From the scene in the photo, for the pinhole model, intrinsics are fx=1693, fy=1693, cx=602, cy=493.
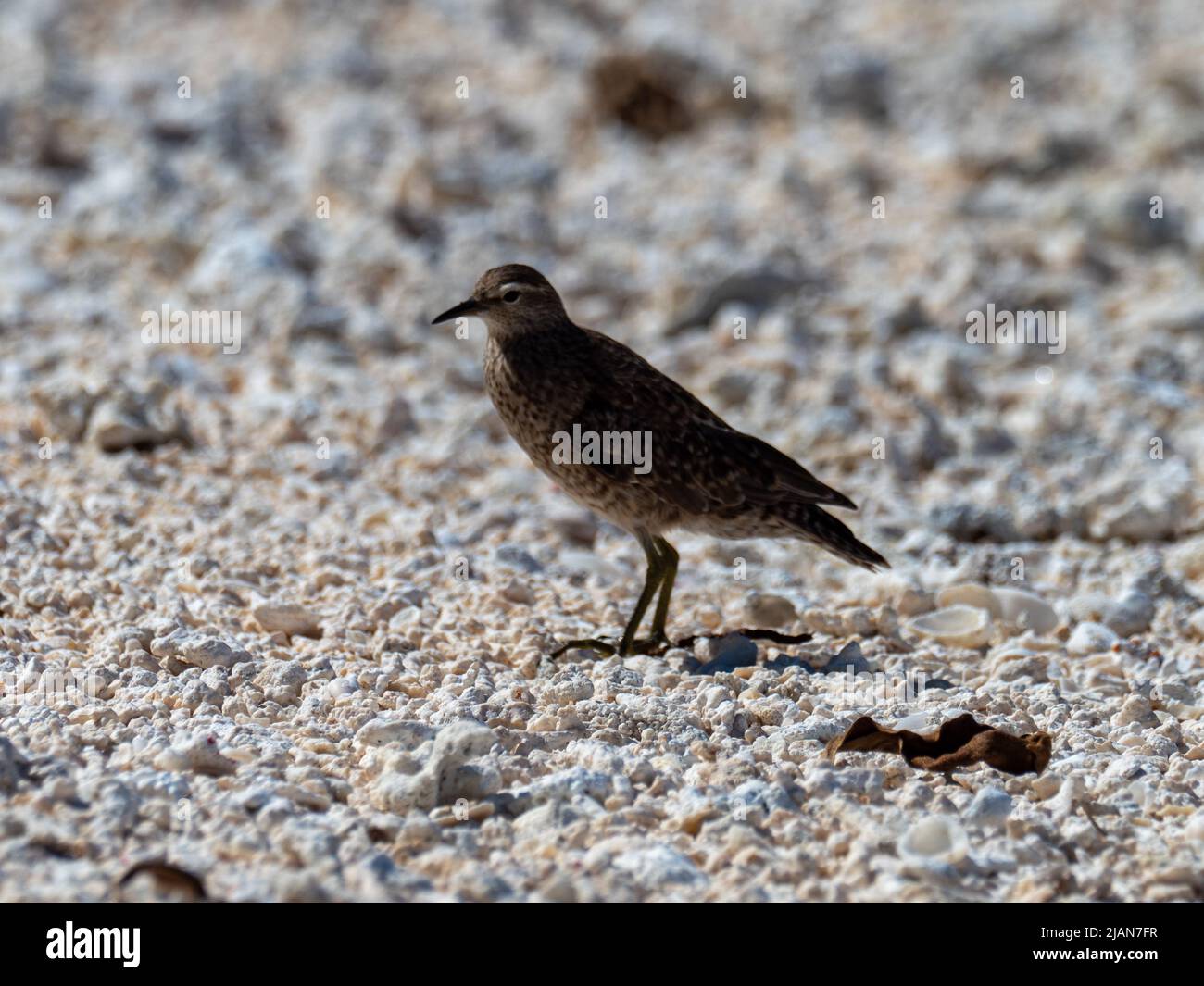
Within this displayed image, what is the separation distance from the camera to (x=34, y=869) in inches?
163

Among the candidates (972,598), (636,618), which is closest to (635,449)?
(636,618)

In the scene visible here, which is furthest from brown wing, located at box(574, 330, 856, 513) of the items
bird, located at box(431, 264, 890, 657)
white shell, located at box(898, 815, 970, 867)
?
white shell, located at box(898, 815, 970, 867)

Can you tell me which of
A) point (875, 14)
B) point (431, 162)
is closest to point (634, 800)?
point (431, 162)

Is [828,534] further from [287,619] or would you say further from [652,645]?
[287,619]

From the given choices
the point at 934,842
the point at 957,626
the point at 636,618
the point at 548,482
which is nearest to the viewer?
the point at 934,842

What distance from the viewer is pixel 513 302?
6.61 metres

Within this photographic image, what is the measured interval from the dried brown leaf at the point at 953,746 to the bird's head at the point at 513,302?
223 centimetres

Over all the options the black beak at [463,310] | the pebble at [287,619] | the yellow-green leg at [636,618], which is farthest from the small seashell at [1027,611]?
the pebble at [287,619]

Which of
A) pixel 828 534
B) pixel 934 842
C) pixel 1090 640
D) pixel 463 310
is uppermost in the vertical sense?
pixel 463 310

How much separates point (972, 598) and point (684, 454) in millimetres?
1372

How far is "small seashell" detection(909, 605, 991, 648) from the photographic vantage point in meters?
6.57

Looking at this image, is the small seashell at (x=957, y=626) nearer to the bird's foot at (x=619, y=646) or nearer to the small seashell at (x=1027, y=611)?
the small seashell at (x=1027, y=611)
